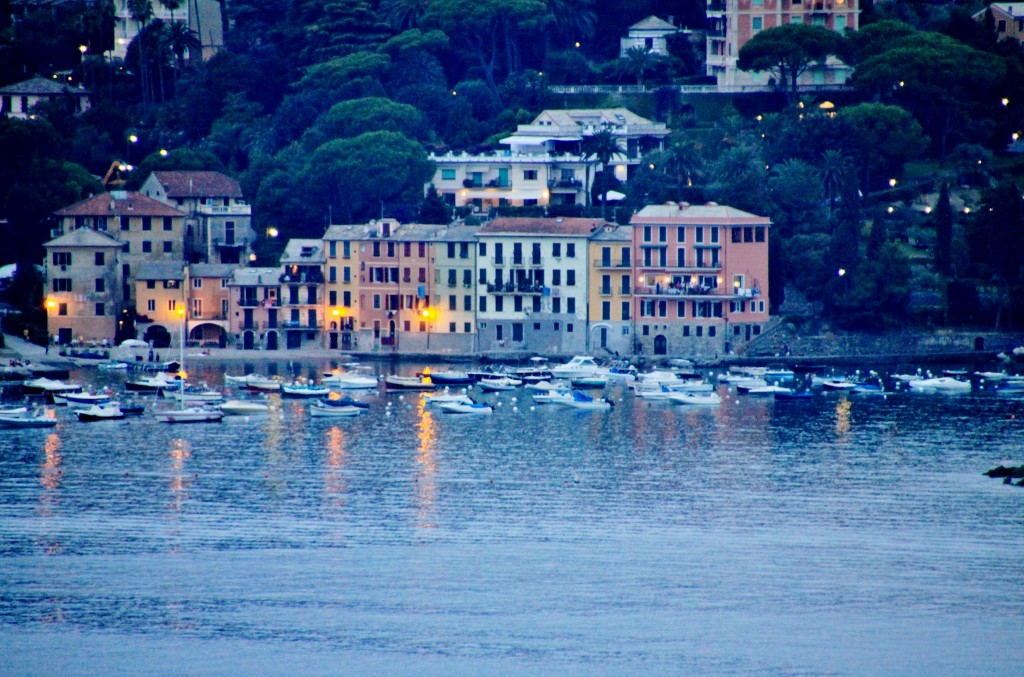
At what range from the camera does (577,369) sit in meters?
100

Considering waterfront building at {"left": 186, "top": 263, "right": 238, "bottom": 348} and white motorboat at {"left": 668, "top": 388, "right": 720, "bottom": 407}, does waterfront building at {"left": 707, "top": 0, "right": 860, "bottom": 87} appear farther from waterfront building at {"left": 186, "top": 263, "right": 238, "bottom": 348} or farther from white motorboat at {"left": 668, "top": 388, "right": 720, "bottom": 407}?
white motorboat at {"left": 668, "top": 388, "right": 720, "bottom": 407}

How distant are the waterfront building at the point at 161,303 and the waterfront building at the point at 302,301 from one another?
4.23 metres

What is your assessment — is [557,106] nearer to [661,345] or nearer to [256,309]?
[661,345]

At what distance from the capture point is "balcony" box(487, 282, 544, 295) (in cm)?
10631

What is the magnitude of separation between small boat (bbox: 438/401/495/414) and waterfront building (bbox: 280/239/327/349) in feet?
56.6

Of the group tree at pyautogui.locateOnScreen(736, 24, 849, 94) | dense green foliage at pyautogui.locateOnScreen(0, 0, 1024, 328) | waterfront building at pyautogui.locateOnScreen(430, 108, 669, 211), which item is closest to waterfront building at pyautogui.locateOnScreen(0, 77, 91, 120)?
dense green foliage at pyautogui.locateOnScreen(0, 0, 1024, 328)

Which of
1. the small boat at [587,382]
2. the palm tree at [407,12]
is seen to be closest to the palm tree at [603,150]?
the small boat at [587,382]

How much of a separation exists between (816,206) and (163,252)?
27784 millimetres

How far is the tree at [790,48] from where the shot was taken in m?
122

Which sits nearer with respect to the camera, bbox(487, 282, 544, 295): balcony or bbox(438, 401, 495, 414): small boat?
bbox(438, 401, 495, 414): small boat

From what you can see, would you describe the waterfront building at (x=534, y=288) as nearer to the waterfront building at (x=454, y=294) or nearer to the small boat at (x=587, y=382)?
the waterfront building at (x=454, y=294)

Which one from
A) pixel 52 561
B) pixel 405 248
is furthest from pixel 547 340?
pixel 52 561

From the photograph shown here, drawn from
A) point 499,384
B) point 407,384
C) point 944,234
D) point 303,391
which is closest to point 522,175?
point 944,234

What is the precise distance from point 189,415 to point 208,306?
2021cm
